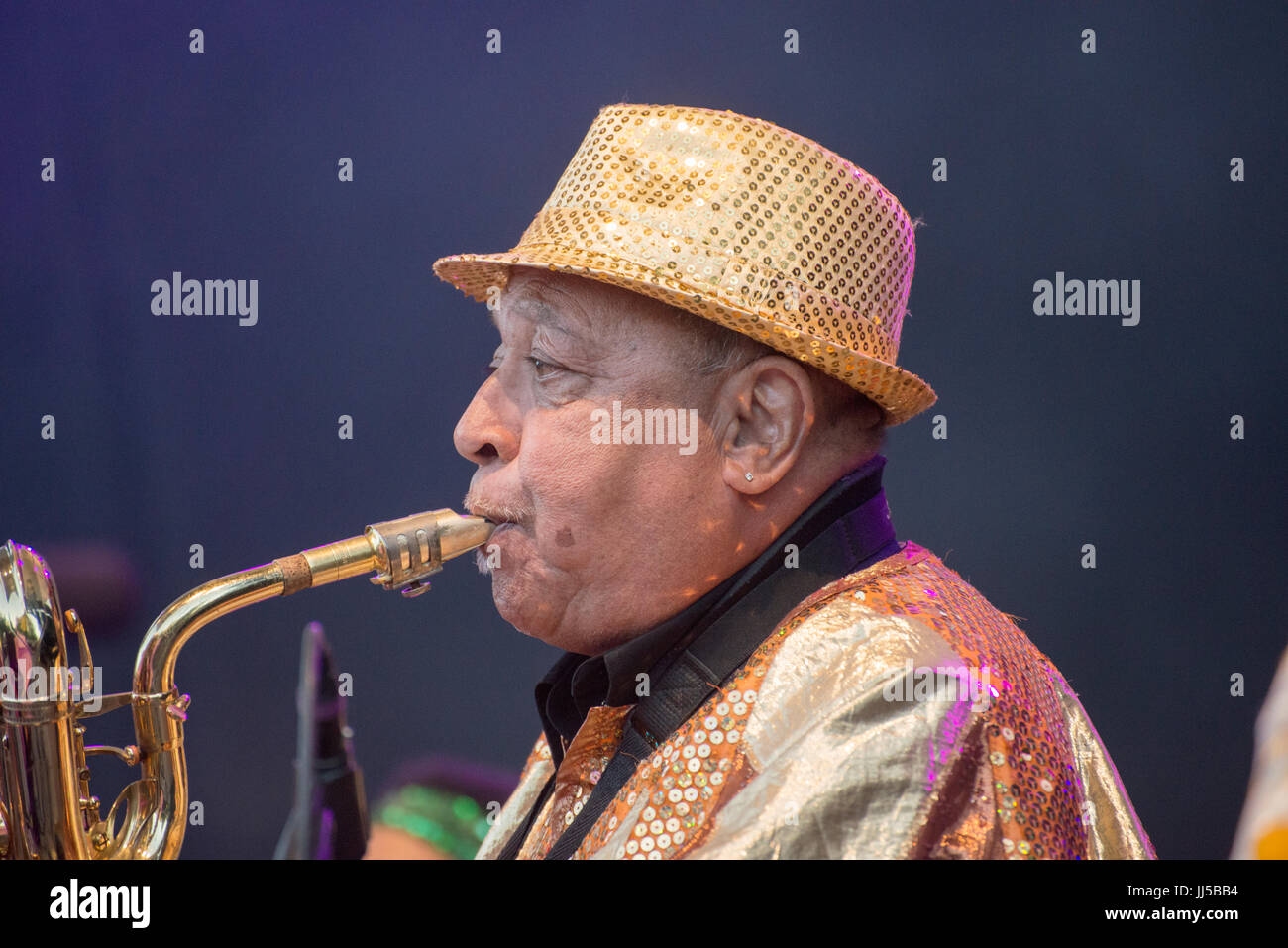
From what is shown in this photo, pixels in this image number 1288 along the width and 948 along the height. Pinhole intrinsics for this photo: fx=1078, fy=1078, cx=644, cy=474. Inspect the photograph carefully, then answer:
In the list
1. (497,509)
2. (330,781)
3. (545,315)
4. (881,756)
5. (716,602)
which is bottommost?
(330,781)

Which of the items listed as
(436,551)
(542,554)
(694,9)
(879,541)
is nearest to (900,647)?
(879,541)

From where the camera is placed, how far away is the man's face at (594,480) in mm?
1527

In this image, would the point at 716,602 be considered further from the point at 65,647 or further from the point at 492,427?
the point at 65,647

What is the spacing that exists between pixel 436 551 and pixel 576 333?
42 cm

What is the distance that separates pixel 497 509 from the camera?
5.24ft

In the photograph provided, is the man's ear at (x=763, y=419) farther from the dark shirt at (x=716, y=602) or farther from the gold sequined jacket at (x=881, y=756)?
the gold sequined jacket at (x=881, y=756)

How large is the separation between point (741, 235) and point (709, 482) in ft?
1.15

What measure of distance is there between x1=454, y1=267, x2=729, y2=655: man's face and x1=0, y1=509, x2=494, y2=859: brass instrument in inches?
5.2

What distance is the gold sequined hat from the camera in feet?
4.84

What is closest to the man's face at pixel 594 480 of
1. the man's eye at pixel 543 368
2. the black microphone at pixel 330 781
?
the man's eye at pixel 543 368

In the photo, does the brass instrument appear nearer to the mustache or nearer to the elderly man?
the mustache

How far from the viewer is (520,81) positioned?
2934mm

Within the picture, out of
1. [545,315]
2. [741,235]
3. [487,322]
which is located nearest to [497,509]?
[545,315]

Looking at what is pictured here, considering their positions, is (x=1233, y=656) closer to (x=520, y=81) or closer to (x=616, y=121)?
(x=616, y=121)
